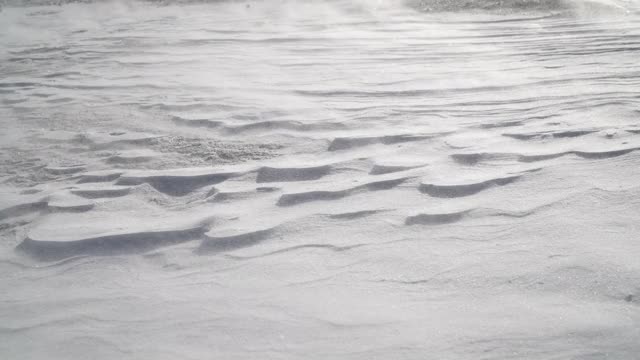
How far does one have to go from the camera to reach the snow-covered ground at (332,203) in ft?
6.13

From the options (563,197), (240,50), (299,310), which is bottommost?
(299,310)

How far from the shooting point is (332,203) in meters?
2.57

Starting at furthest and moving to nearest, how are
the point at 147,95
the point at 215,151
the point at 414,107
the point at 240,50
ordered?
the point at 240,50
the point at 147,95
the point at 414,107
the point at 215,151

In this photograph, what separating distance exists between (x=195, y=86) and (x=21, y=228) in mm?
1949

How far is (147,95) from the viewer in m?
4.25

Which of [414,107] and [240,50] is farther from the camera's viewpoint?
[240,50]

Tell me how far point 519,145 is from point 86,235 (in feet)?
6.48

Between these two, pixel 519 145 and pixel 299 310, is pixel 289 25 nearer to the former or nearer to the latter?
pixel 519 145

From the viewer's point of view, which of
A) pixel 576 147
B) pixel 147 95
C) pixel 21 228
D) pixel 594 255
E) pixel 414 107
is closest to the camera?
pixel 594 255

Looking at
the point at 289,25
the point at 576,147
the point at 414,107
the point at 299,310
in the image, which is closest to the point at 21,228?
the point at 299,310

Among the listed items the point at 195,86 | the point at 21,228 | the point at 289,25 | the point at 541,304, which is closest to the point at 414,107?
the point at 195,86

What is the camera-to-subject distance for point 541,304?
188cm

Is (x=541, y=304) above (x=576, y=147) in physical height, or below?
below

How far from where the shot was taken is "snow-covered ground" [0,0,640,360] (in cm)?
187
